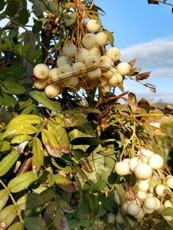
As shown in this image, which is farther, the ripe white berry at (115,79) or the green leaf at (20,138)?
the ripe white berry at (115,79)

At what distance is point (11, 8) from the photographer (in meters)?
0.99

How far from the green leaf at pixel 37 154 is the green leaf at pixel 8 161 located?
0.05 meters

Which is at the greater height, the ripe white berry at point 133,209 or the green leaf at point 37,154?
the green leaf at point 37,154

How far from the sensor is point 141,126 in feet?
3.27

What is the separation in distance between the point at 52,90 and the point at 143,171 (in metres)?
0.21

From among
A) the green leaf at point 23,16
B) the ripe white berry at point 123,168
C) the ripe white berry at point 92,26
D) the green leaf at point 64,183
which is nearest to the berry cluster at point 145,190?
the ripe white berry at point 123,168

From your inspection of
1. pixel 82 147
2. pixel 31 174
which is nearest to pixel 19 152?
pixel 31 174

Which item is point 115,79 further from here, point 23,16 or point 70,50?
point 23,16

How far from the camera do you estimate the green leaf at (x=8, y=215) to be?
0.76 metres

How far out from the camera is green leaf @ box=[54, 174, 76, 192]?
79 centimetres

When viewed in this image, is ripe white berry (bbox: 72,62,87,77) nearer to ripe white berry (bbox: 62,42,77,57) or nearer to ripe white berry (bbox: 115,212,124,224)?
ripe white berry (bbox: 62,42,77,57)

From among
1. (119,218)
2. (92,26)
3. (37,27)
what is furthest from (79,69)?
(119,218)

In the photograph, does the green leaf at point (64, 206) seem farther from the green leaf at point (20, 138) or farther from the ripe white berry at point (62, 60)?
the ripe white berry at point (62, 60)

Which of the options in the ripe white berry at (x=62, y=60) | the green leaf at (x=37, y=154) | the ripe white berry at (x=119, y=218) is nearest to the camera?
the green leaf at (x=37, y=154)
